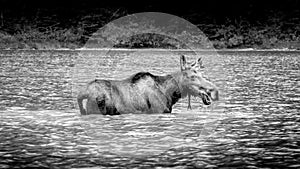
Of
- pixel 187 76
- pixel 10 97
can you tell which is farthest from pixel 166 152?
pixel 10 97

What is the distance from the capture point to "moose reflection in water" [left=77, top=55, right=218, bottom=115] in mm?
15945

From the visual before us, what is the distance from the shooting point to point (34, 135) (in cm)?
1359

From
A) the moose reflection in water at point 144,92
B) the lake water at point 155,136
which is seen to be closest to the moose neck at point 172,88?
the moose reflection in water at point 144,92

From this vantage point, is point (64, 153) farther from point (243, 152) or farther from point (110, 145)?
point (243, 152)

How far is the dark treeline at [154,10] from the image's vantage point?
131250 mm

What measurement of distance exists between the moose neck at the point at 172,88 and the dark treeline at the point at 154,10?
336ft

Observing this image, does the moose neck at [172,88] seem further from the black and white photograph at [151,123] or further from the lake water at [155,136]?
the lake water at [155,136]

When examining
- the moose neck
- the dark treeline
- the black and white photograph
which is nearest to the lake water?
the black and white photograph

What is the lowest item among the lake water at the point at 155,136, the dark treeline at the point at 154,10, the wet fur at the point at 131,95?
the lake water at the point at 155,136

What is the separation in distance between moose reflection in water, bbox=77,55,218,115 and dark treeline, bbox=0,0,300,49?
10247 centimetres

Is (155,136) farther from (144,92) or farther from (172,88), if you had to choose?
(172,88)

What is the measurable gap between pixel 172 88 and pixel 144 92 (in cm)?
84

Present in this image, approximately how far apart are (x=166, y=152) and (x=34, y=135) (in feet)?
11.2

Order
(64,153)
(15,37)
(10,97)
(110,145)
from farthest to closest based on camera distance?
(15,37) → (10,97) → (110,145) → (64,153)
